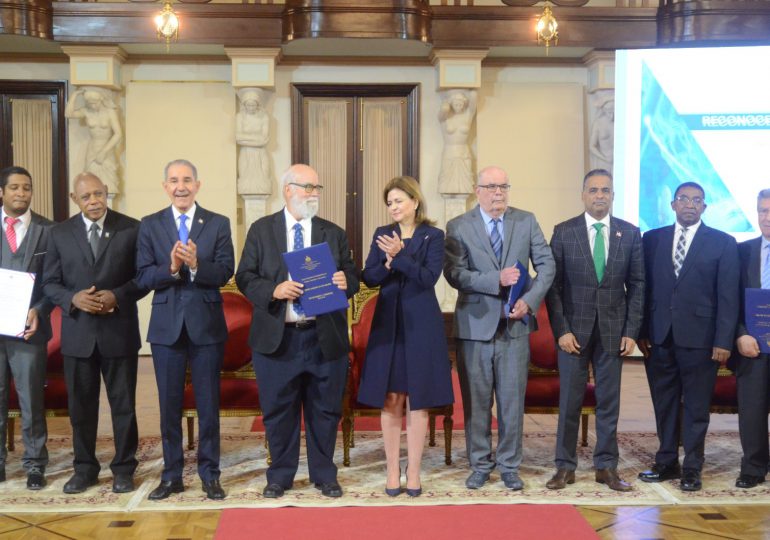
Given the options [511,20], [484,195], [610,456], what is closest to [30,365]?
[484,195]

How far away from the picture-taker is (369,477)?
16.1 ft

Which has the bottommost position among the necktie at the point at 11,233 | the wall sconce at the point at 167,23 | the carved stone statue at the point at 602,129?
the necktie at the point at 11,233

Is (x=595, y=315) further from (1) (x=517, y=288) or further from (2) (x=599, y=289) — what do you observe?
(1) (x=517, y=288)

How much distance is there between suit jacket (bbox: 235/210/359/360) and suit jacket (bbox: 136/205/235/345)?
0.13 metres

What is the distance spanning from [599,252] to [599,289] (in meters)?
0.20

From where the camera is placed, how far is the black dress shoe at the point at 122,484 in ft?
15.1

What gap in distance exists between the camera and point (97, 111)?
9062 mm

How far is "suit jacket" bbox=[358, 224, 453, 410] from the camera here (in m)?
4.41

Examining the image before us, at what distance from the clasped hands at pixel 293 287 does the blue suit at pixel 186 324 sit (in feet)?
1.11

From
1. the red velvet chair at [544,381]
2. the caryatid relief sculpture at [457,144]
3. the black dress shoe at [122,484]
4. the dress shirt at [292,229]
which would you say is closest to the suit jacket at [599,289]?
the red velvet chair at [544,381]

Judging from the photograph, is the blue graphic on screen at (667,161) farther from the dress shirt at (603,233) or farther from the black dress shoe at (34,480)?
the black dress shoe at (34,480)

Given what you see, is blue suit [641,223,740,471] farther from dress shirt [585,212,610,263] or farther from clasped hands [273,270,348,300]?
clasped hands [273,270,348,300]

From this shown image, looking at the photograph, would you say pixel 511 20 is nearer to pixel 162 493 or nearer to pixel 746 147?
pixel 746 147

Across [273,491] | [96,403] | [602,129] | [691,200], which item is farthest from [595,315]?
[602,129]
